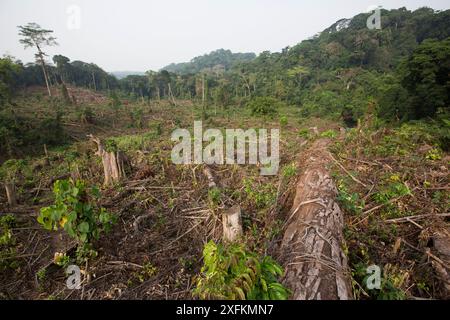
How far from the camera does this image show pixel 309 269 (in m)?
2.05

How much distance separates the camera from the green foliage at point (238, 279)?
1602 millimetres

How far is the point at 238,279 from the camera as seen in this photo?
161cm

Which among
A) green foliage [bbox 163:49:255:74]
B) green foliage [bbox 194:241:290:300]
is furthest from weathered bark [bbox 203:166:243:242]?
green foliage [bbox 163:49:255:74]

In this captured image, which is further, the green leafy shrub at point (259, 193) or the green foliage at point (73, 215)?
Answer: the green leafy shrub at point (259, 193)

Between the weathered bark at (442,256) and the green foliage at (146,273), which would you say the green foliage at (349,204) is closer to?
the weathered bark at (442,256)

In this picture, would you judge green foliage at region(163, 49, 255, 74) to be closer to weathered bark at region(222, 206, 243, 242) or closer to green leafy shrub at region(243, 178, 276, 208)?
green leafy shrub at region(243, 178, 276, 208)

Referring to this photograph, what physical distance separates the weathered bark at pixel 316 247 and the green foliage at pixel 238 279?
1.00 ft

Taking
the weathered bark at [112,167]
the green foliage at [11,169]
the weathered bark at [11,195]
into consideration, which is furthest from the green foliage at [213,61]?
the weathered bark at [11,195]

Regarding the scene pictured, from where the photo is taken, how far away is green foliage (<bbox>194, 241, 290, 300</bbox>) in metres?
1.60

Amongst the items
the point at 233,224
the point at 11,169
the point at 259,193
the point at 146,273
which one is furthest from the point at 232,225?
the point at 11,169

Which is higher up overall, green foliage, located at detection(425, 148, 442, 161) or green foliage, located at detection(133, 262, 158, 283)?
green foliage, located at detection(425, 148, 442, 161)

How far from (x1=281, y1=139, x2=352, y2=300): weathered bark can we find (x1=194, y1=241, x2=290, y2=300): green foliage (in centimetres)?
30
